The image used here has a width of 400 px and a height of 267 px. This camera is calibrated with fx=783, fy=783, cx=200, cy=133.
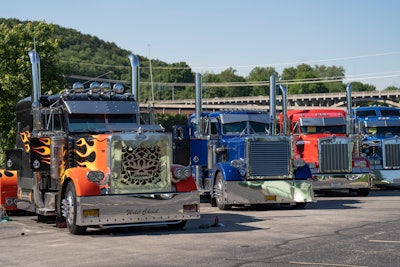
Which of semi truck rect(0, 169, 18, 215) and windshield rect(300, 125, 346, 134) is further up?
windshield rect(300, 125, 346, 134)

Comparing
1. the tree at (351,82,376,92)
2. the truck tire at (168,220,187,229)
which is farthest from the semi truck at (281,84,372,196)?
the tree at (351,82,376,92)

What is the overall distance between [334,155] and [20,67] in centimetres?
2003

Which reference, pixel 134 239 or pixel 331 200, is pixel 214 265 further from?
pixel 331 200

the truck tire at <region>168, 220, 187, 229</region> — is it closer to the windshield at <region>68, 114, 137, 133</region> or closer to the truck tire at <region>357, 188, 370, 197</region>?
the windshield at <region>68, 114, 137, 133</region>

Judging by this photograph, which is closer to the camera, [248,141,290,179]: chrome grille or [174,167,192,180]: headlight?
[174,167,192,180]: headlight

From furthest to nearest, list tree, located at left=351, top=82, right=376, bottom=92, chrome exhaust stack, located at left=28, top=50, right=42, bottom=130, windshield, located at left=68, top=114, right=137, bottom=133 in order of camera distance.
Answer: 1. tree, located at left=351, top=82, right=376, bottom=92
2. chrome exhaust stack, located at left=28, top=50, right=42, bottom=130
3. windshield, located at left=68, top=114, right=137, bottom=133

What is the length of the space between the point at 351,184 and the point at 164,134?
1177 centimetres

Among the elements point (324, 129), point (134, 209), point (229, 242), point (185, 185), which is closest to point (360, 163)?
point (324, 129)

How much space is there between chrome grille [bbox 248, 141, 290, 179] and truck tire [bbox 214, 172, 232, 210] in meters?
0.86

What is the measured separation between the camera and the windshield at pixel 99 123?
1709cm

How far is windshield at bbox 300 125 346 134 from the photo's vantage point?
2716 cm

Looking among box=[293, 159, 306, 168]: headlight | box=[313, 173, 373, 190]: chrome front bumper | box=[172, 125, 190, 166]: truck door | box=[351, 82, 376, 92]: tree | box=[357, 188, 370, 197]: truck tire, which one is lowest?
box=[357, 188, 370, 197]: truck tire

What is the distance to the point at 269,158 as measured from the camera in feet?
69.0

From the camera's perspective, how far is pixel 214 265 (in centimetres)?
1112
